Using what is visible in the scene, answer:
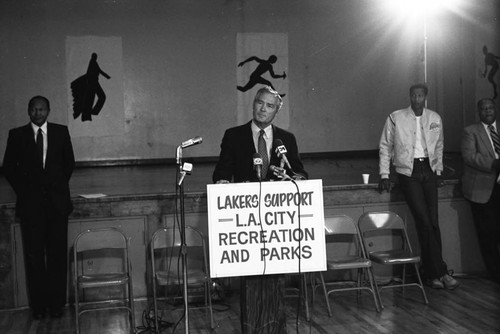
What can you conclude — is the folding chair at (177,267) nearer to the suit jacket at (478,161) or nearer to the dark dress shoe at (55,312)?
the dark dress shoe at (55,312)

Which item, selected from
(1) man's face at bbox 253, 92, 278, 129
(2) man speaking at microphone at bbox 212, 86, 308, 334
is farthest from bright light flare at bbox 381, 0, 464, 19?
(1) man's face at bbox 253, 92, 278, 129

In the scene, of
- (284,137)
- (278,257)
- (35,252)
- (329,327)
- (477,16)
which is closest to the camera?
(278,257)

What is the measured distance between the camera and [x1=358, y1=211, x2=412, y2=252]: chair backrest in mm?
6457

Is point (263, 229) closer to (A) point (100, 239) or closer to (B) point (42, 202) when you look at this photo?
(A) point (100, 239)

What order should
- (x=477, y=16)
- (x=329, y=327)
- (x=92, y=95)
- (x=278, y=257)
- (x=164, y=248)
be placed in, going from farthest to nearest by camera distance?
(x=477, y=16) < (x=92, y=95) < (x=164, y=248) < (x=329, y=327) < (x=278, y=257)

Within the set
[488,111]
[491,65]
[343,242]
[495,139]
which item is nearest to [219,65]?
[343,242]

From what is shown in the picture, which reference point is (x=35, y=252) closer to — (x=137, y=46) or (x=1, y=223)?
(x=1, y=223)

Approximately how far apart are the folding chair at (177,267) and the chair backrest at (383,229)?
1.52 m

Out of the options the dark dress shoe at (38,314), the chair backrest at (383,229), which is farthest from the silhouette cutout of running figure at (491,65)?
the dark dress shoe at (38,314)

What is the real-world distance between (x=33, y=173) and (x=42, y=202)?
0.25 meters

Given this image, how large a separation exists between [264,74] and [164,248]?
2569 mm

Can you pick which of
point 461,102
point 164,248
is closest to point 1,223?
point 164,248

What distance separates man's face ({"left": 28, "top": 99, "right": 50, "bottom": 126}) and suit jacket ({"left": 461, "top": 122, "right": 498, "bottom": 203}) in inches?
153

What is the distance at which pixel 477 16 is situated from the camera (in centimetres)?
819
